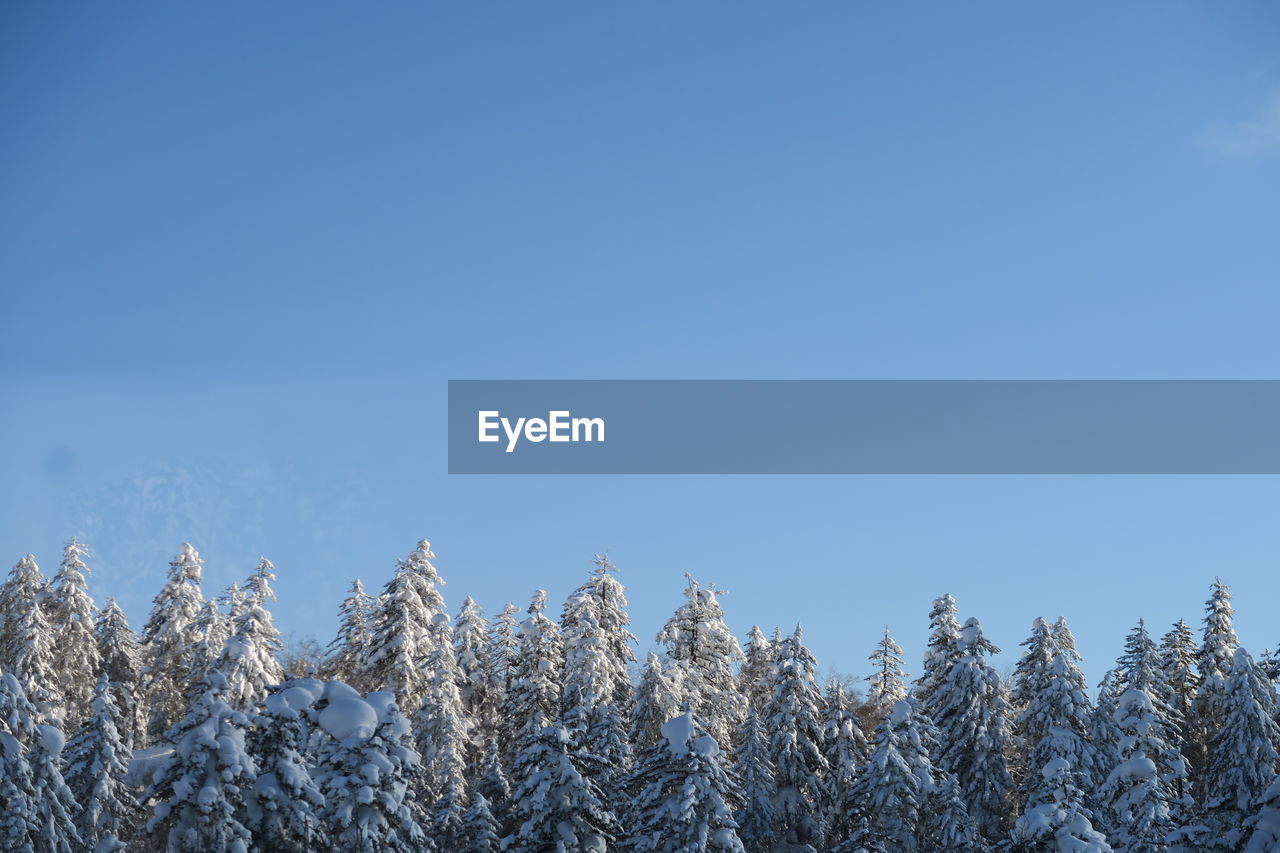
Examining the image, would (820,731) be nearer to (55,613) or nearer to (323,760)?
(323,760)

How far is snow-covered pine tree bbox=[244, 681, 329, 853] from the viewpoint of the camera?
23188 mm

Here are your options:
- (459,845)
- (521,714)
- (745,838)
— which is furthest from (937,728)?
(459,845)

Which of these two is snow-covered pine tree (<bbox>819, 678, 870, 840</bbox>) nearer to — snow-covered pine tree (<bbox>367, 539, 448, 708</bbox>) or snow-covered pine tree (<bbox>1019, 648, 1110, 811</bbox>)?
snow-covered pine tree (<bbox>1019, 648, 1110, 811</bbox>)

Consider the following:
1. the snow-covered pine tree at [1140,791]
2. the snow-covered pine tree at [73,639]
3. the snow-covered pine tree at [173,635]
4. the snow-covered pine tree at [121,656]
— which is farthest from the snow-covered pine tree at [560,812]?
the snow-covered pine tree at [121,656]

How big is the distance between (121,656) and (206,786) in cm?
5134

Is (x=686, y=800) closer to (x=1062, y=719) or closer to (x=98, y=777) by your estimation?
(x=98, y=777)

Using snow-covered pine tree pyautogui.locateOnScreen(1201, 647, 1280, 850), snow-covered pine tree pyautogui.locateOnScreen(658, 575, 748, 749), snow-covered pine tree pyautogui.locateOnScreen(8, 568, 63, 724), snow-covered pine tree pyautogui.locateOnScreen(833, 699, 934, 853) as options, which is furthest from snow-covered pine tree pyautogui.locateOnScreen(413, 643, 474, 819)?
snow-covered pine tree pyautogui.locateOnScreen(1201, 647, 1280, 850)

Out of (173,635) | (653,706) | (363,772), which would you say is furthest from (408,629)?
(363,772)

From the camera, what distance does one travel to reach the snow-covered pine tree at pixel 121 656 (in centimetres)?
6750

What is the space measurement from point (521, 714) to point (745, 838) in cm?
1173

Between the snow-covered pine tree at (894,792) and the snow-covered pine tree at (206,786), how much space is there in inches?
1008

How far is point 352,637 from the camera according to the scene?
63188mm

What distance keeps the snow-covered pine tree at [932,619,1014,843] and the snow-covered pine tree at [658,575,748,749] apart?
36.8 ft

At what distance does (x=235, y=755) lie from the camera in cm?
2239
